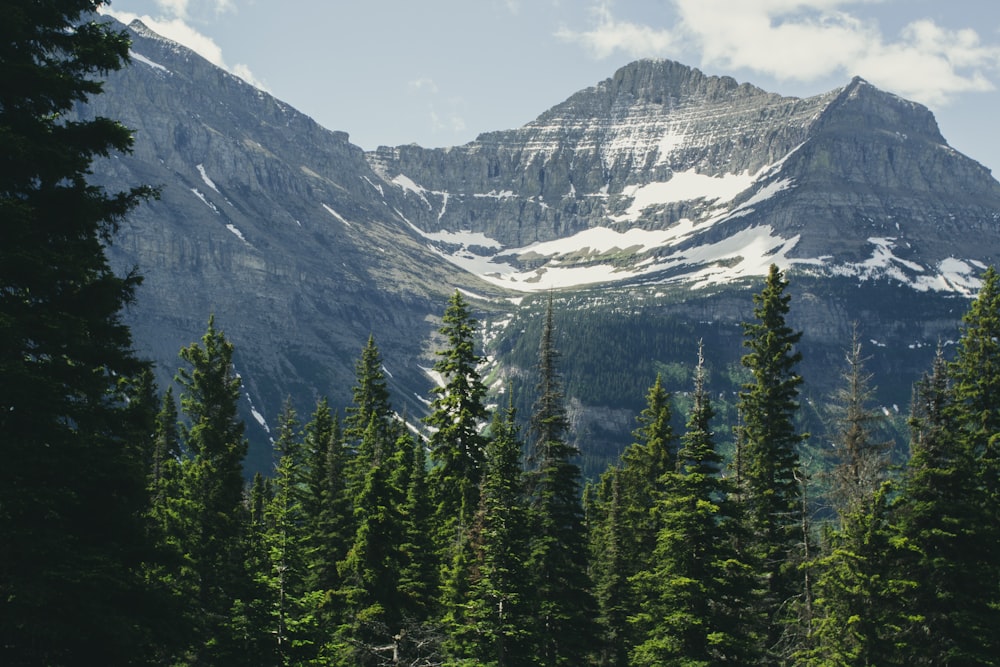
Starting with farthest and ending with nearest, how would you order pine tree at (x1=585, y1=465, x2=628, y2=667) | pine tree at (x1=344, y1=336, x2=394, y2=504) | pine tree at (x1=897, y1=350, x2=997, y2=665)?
pine tree at (x1=585, y1=465, x2=628, y2=667) < pine tree at (x1=344, y1=336, x2=394, y2=504) < pine tree at (x1=897, y1=350, x2=997, y2=665)

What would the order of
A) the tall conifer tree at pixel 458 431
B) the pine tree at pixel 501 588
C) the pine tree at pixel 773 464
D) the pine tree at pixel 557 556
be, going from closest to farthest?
the pine tree at pixel 501 588 < the pine tree at pixel 557 556 < the pine tree at pixel 773 464 < the tall conifer tree at pixel 458 431

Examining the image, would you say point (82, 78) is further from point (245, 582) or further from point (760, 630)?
point (760, 630)

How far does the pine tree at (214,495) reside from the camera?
28844mm

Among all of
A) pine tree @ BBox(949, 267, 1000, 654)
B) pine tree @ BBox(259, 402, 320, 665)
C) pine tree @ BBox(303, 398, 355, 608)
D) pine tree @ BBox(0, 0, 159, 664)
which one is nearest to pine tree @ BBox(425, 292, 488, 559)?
pine tree @ BBox(303, 398, 355, 608)

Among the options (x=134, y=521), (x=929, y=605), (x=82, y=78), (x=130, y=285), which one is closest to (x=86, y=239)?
(x=130, y=285)

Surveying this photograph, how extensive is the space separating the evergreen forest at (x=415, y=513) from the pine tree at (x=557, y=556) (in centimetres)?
13

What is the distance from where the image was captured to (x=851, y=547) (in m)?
26.3

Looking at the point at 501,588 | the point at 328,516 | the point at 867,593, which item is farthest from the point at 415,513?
the point at 867,593

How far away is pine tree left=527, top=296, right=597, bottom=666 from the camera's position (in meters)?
32.2

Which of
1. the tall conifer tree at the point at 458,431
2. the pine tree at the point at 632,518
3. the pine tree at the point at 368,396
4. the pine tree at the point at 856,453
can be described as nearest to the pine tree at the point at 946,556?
the pine tree at the point at 856,453

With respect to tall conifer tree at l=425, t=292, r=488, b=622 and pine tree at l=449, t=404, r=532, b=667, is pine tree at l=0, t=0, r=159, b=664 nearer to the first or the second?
pine tree at l=449, t=404, r=532, b=667

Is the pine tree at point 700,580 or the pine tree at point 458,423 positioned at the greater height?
the pine tree at point 458,423

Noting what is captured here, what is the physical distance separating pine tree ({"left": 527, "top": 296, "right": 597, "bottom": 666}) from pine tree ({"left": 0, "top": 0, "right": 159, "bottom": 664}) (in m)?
19.8

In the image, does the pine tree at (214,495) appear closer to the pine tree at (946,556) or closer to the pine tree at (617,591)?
the pine tree at (617,591)
